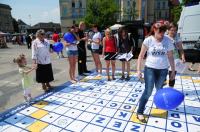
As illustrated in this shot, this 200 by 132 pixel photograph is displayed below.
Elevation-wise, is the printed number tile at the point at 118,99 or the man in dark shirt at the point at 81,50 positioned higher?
the man in dark shirt at the point at 81,50

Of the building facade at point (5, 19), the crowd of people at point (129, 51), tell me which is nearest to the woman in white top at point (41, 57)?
the crowd of people at point (129, 51)

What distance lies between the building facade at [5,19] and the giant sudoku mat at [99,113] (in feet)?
300

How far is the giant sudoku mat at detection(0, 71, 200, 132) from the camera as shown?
3.62 m

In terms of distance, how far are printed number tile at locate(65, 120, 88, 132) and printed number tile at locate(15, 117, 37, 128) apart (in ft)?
2.72

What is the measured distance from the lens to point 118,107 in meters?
4.45

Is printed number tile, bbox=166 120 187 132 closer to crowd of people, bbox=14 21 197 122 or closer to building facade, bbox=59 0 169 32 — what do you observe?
crowd of people, bbox=14 21 197 122

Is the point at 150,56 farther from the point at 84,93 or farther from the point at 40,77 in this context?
the point at 40,77

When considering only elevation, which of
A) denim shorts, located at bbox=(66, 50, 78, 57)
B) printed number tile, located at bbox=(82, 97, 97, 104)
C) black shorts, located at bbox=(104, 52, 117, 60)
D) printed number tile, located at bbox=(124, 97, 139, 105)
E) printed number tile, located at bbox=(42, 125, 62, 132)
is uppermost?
denim shorts, located at bbox=(66, 50, 78, 57)

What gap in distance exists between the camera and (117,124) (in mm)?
3693

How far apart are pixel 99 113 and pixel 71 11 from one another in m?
60.5

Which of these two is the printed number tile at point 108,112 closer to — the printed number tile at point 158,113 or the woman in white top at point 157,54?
the printed number tile at point 158,113

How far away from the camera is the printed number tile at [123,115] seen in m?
3.92

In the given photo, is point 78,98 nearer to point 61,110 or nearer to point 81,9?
point 61,110

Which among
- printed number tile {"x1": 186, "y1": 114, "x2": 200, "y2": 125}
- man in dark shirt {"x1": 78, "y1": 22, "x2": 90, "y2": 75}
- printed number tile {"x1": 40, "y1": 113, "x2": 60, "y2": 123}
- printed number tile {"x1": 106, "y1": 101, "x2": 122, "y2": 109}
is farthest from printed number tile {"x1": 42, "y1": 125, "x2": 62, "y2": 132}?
man in dark shirt {"x1": 78, "y1": 22, "x2": 90, "y2": 75}
